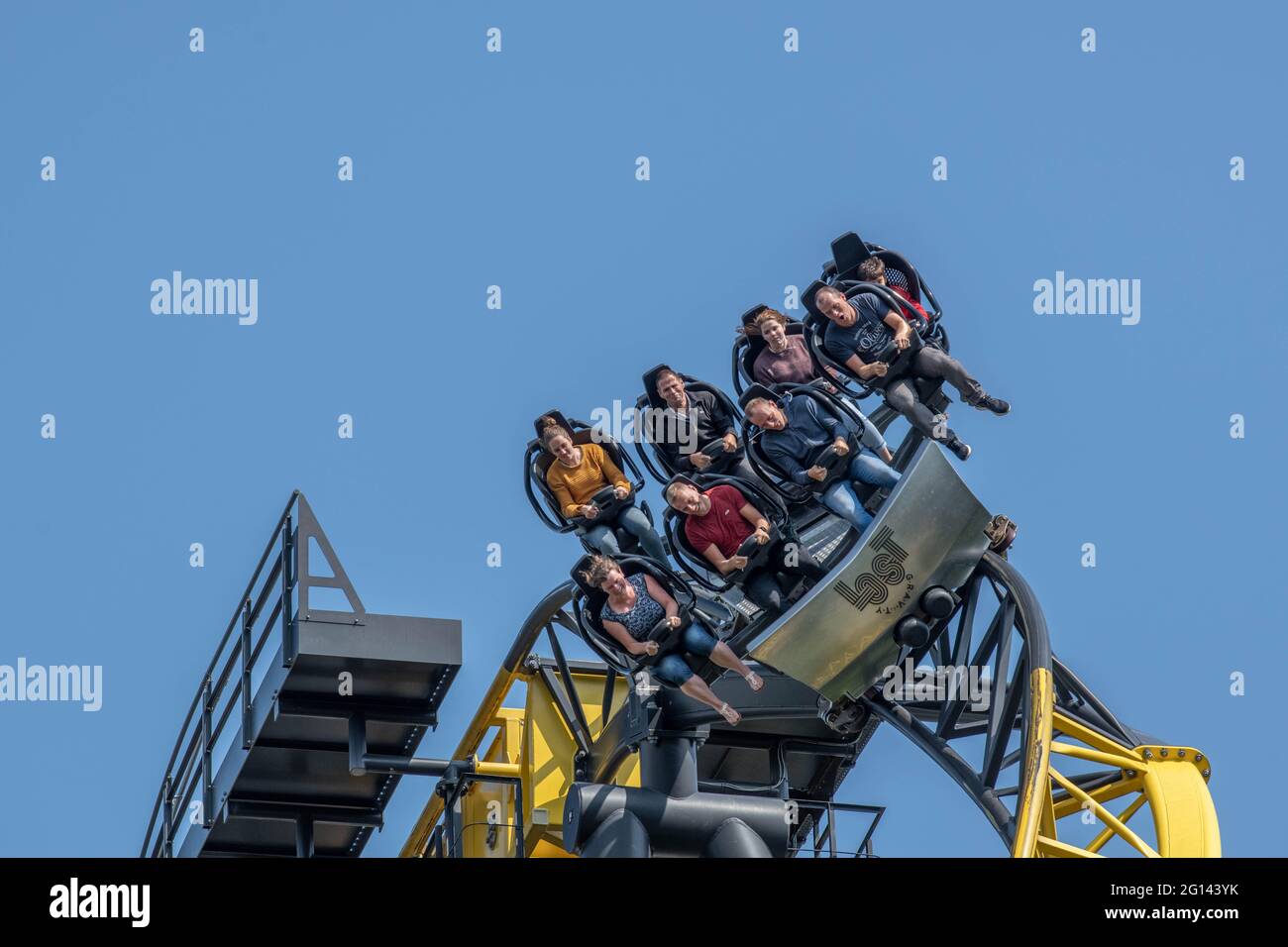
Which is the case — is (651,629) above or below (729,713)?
above

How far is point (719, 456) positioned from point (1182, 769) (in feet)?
14.8

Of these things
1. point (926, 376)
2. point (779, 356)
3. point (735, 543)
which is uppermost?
point (779, 356)

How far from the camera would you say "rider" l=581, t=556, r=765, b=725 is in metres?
18.2

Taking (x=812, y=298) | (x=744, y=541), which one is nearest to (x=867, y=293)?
(x=812, y=298)

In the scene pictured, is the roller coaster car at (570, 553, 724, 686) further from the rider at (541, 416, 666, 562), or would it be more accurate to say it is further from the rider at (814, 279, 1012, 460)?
the rider at (814, 279, 1012, 460)

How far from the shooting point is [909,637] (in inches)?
711

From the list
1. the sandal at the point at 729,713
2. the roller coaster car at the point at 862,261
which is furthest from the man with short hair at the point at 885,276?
the sandal at the point at 729,713

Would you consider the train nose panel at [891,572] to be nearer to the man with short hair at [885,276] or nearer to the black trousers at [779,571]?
the black trousers at [779,571]

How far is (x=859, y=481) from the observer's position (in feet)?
60.1

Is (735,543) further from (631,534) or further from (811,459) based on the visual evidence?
(631,534)

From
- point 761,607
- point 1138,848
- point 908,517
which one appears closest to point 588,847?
point 761,607

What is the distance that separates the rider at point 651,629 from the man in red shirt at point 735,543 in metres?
0.49

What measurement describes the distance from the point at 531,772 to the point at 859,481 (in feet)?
17.1
